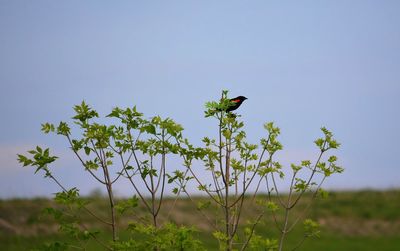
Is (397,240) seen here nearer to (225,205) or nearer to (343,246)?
(343,246)

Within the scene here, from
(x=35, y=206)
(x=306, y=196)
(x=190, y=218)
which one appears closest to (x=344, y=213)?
(x=306, y=196)

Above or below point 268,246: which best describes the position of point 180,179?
above

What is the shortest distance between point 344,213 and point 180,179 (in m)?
13.8

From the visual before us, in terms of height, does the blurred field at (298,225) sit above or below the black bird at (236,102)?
below

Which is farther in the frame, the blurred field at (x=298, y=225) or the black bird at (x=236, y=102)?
the blurred field at (x=298, y=225)

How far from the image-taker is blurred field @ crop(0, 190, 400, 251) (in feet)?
53.8

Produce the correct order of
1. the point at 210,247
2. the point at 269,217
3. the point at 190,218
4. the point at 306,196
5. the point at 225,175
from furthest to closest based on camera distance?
the point at 306,196, the point at 269,217, the point at 190,218, the point at 210,247, the point at 225,175

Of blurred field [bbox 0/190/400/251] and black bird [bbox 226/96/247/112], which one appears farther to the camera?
blurred field [bbox 0/190/400/251]

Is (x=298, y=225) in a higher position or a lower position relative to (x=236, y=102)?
lower

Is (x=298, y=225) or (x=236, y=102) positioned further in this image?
(x=298, y=225)

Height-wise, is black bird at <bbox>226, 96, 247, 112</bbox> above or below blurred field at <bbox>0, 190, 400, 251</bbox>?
above

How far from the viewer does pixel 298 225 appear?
18.5m

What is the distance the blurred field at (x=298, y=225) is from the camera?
16391mm

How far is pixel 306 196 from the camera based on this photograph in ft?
67.6
